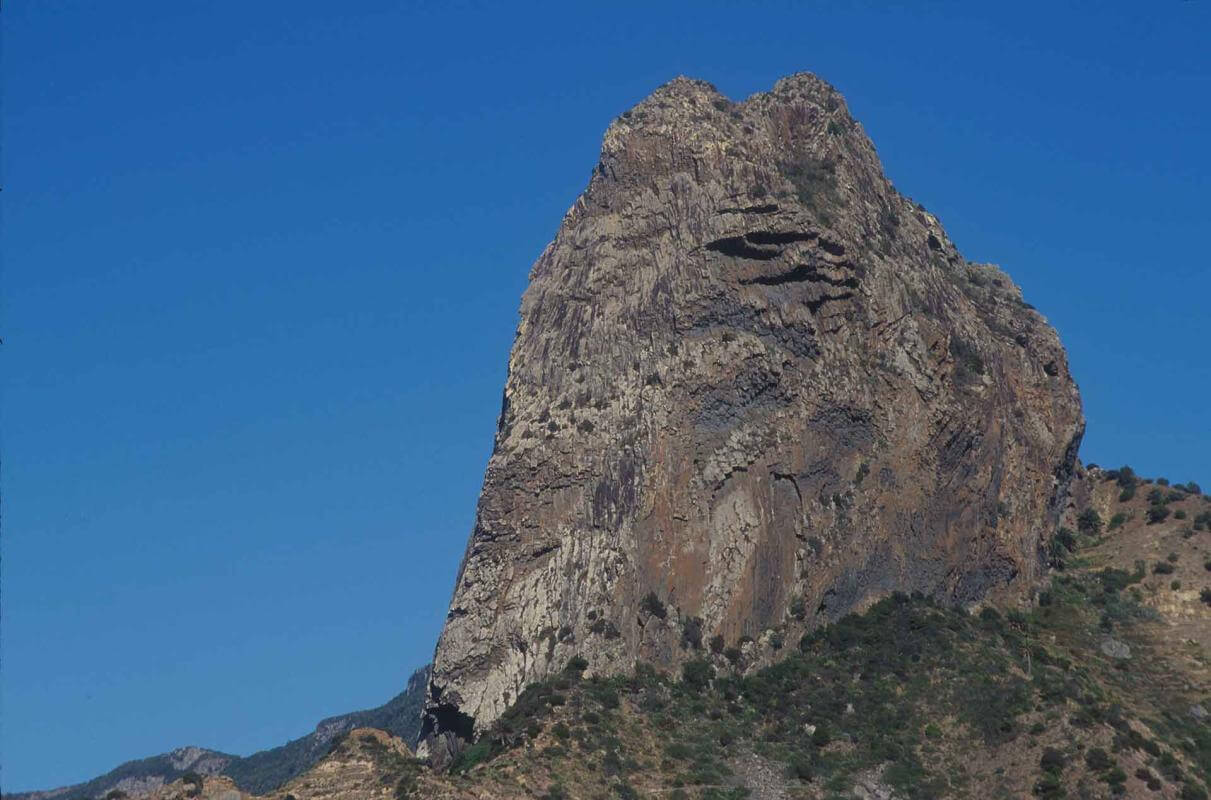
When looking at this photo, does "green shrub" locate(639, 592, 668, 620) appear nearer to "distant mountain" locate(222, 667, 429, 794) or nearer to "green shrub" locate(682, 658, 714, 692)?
"green shrub" locate(682, 658, 714, 692)

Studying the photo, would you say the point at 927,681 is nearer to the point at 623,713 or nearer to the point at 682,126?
the point at 623,713

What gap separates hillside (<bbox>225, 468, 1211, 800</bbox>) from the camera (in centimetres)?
10969

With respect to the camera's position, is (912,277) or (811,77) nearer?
(912,277)

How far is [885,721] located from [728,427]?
21.2m

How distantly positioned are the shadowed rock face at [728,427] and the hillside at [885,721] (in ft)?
9.75

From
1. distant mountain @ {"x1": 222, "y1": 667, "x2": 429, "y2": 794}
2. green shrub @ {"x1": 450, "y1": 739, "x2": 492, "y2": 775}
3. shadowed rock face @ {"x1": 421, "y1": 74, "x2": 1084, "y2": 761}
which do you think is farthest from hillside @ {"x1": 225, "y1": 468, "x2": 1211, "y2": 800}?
distant mountain @ {"x1": 222, "y1": 667, "x2": 429, "y2": 794}

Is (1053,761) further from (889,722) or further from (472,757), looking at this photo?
(472,757)

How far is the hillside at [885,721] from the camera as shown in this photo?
360 ft

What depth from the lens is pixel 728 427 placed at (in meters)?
129

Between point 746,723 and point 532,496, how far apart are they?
19566mm

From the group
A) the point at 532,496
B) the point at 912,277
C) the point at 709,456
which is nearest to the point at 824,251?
the point at 912,277

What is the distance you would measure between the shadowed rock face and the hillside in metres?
2.97

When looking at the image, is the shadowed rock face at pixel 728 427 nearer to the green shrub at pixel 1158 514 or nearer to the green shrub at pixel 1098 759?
the green shrub at pixel 1158 514

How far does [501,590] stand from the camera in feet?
412
